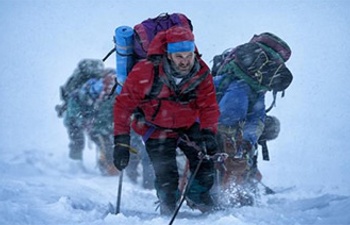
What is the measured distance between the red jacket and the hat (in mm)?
113

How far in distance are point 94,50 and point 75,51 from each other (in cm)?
120

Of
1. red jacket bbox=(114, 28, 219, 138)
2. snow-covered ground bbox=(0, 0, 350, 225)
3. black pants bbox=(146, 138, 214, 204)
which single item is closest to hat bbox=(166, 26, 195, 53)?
red jacket bbox=(114, 28, 219, 138)

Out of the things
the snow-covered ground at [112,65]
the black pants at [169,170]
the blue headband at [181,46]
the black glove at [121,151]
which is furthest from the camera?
the black pants at [169,170]

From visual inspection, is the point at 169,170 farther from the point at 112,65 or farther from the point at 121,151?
the point at 112,65

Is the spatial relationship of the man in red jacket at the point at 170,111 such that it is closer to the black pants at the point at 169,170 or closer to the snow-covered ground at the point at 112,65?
the black pants at the point at 169,170

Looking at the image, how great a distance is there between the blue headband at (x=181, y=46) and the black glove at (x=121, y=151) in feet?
2.92

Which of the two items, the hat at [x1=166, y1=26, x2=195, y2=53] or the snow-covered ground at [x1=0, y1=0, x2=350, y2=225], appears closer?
the hat at [x1=166, y1=26, x2=195, y2=53]

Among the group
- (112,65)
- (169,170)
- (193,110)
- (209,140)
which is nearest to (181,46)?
(193,110)

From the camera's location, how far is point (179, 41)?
4.42 meters

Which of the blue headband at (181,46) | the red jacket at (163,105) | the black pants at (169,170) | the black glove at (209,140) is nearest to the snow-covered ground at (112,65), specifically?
the black pants at (169,170)

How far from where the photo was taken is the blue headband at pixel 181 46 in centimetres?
442

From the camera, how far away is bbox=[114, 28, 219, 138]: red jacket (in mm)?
4512

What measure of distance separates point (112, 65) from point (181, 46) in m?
15.9

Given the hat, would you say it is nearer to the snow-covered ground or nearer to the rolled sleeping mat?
the rolled sleeping mat
